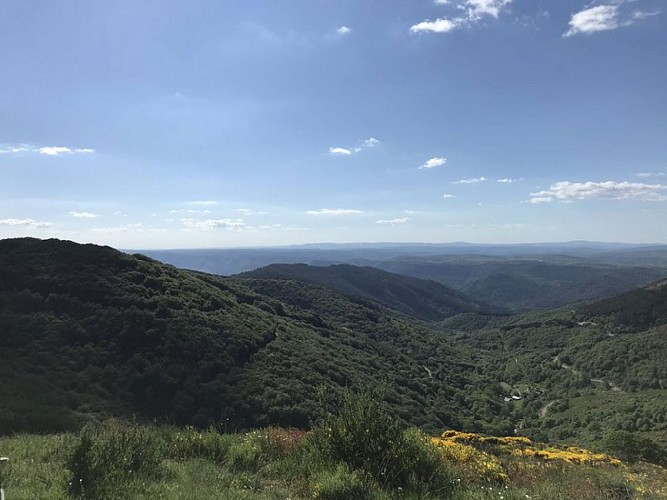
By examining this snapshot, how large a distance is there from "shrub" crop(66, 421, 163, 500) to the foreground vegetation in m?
0.01

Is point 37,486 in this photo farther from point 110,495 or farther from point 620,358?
point 620,358

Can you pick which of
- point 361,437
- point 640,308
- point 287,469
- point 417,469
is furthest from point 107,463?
point 640,308

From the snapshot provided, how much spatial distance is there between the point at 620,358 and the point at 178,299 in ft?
310

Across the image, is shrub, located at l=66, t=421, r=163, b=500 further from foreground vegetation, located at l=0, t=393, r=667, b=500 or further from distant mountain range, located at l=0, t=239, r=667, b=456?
distant mountain range, located at l=0, t=239, r=667, b=456

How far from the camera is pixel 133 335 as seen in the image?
34.6 m

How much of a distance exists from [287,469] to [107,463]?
254 centimetres

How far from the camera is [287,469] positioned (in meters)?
6.58

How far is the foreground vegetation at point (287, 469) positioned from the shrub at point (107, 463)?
1 centimetres

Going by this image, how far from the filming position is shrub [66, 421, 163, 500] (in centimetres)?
497

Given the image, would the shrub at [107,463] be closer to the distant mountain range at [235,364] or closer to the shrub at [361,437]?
the shrub at [361,437]

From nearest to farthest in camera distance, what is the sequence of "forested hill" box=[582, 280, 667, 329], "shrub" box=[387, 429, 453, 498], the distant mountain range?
"shrub" box=[387, 429, 453, 498] < the distant mountain range < "forested hill" box=[582, 280, 667, 329]

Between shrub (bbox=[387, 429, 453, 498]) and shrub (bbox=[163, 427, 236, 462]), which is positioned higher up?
shrub (bbox=[387, 429, 453, 498])

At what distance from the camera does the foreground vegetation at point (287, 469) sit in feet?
17.3

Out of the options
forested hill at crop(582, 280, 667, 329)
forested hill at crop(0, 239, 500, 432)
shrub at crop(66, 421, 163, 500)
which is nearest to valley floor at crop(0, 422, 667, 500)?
shrub at crop(66, 421, 163, 500)
